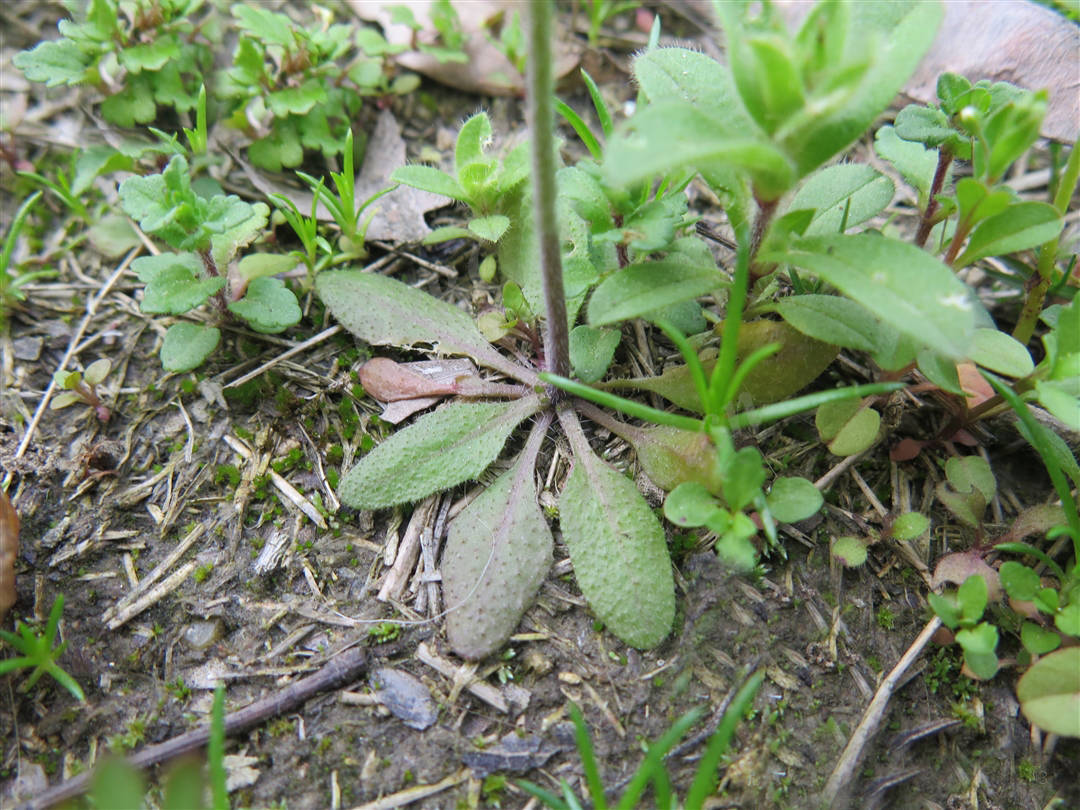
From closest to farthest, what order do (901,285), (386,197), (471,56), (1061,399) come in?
(901,285) < (1061,399) < (386,197) < (471,56)

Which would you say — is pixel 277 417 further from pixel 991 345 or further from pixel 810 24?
pixel 991 345

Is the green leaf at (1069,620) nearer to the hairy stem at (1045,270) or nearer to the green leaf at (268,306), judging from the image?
the hairy stem at (1045,270)

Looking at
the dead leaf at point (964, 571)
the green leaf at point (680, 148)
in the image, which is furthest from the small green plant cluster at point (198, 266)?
the dead leaf at point (964, 571)

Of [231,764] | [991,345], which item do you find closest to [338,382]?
[231,764]

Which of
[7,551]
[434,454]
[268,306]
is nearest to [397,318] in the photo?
[268,306]

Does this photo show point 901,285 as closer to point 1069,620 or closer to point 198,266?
point 1069,620
